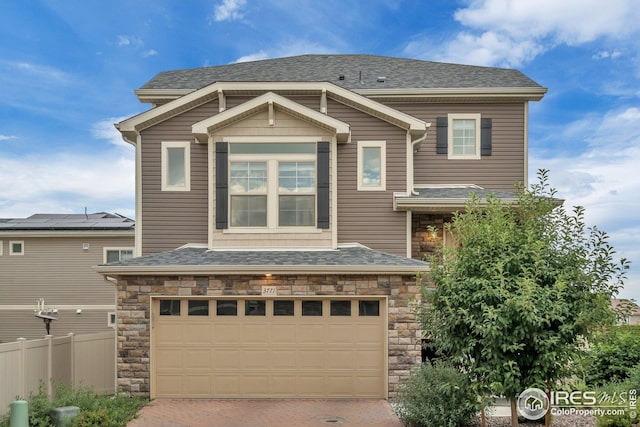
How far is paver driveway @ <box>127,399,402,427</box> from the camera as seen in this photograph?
32.8 feet

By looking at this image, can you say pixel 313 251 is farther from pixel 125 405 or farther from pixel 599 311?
pixel 599 311

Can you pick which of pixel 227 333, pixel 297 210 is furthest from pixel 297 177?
pixel 227 333

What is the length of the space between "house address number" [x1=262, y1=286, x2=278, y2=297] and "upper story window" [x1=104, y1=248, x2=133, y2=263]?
10.4 m

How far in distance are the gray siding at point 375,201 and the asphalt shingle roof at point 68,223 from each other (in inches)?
394

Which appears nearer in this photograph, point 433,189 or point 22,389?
point 22,389

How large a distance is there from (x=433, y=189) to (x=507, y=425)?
7511 millimetres

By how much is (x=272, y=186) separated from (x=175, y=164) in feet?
8.90

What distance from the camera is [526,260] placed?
8008mm

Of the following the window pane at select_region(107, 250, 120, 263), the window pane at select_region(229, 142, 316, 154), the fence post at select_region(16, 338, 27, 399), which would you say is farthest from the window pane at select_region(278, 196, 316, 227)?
the window pane at select_region(107, 250, 120, 263)

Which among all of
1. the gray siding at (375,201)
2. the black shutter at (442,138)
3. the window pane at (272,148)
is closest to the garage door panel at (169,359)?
the gray siding at (375,201)

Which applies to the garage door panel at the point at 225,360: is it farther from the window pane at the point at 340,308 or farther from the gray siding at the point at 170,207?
the gray siding at the point at 170,207

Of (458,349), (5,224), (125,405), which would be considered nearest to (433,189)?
(458,349)

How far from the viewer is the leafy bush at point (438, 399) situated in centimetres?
877

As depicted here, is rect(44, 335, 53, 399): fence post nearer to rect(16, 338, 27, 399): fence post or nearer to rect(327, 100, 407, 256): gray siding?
rect(16, 338, 27, 399): fence post
